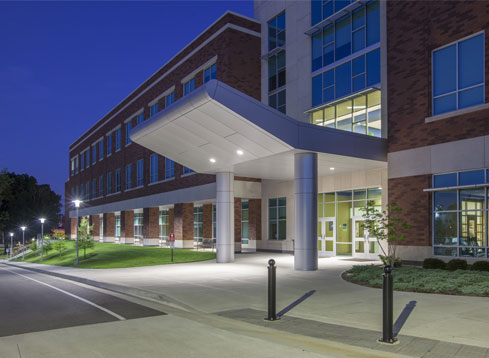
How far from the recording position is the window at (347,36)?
23047 millimetres

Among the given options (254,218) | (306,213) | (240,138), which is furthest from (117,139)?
(306,213)

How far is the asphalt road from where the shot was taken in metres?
9.01

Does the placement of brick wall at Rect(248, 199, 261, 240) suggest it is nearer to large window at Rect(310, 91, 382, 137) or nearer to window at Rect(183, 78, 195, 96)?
large window at Rect(310, 91, 382, 137)

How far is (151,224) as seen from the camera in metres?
44.7

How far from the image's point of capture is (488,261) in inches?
630

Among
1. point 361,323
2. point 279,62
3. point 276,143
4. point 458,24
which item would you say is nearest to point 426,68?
point 458,24

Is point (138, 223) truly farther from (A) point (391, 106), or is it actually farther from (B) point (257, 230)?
(A) point (391, 106)

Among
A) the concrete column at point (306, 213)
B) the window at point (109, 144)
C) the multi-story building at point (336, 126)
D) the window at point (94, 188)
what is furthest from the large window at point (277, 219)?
the window at point (94, 188)

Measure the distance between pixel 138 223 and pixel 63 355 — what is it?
45.3 m

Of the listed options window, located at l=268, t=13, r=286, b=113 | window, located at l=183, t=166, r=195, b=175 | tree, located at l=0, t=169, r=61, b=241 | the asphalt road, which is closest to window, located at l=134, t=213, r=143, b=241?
window, located at l=183, t=166, r=195, b=175

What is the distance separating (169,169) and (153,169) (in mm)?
4221

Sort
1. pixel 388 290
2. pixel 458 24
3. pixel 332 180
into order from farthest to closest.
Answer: pixel 332 180 < pixel 458 24 < pixel 388 290

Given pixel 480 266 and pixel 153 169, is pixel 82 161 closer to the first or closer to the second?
pixel 153 169

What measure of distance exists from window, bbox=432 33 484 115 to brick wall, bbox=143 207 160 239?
3156 centimetres
